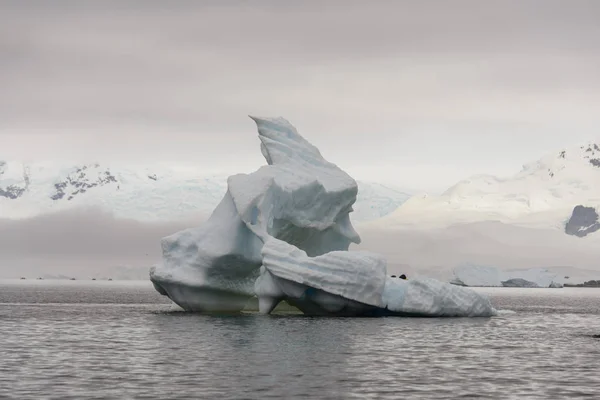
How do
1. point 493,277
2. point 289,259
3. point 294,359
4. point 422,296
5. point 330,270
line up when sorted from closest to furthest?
point 294,359
point 330,270
point 289,259
point 422,296
point 493,277

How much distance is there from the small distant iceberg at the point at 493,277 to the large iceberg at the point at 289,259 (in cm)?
10084

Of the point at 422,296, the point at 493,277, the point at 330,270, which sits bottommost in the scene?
the point at 422,296

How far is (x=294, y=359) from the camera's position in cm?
3719

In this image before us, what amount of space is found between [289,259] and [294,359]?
17074mm

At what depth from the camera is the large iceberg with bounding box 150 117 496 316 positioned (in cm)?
5425

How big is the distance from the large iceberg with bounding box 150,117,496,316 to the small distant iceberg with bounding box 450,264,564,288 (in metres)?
101

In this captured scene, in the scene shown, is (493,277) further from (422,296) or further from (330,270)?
(330,270)

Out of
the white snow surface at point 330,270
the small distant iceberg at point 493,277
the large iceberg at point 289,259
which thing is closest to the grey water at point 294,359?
the large iceberg at point 289,259

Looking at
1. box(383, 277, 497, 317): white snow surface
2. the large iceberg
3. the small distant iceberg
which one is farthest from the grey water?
the small distant iceberg

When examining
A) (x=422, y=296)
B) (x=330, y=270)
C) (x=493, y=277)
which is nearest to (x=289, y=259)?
(x=330, y=270)

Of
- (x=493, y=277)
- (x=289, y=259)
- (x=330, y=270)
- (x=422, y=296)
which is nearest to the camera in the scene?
(x=330, y=270)

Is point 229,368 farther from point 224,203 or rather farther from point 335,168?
point 335,168

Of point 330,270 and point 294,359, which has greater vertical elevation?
point 330,270

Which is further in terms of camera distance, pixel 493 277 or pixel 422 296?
pixel 493 277
